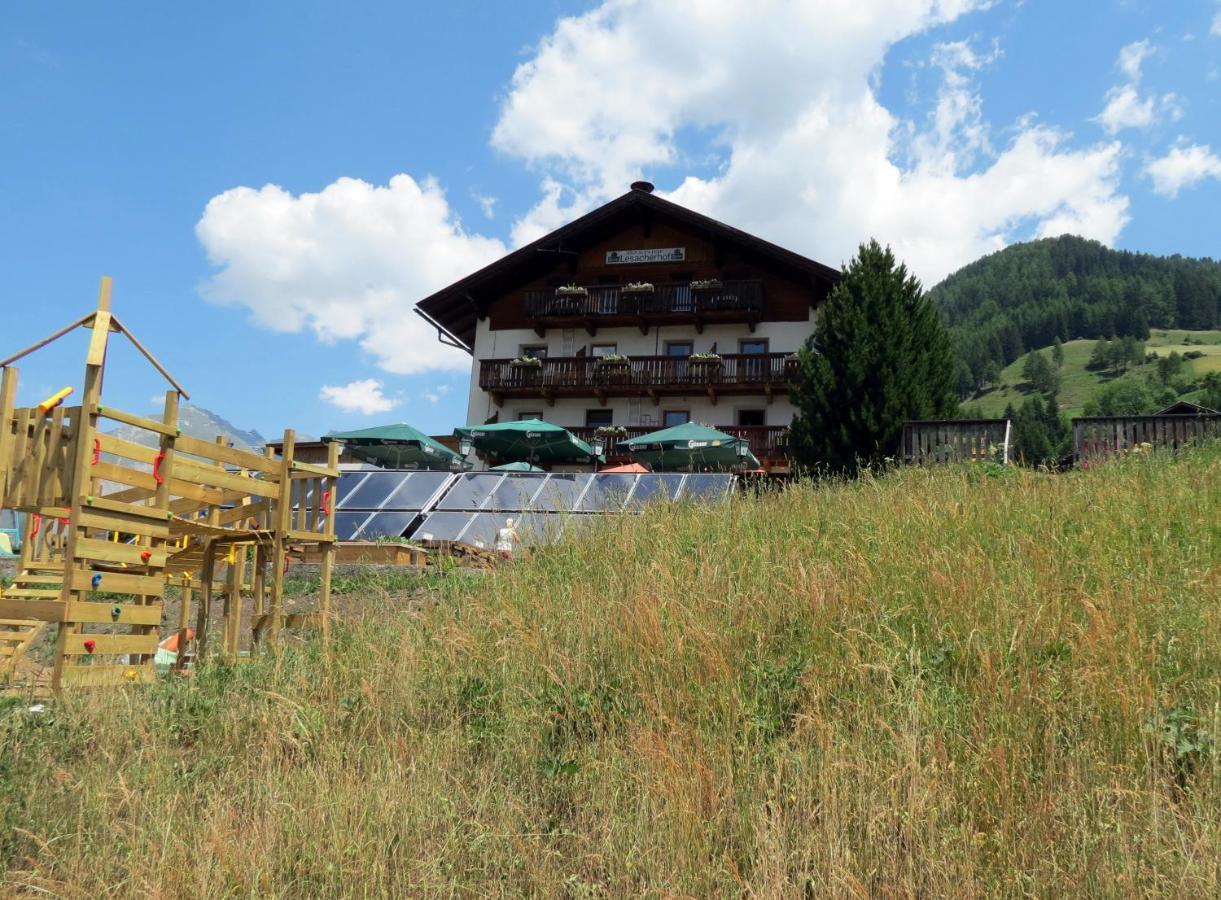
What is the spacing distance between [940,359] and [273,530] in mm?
21621

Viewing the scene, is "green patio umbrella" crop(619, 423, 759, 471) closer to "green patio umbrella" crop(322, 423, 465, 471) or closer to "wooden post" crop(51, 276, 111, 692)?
"green patio umbrella" crop(322, 423, 465, 471)

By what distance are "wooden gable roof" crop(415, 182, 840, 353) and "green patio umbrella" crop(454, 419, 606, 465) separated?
1027 centimetres

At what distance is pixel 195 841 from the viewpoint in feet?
11.6

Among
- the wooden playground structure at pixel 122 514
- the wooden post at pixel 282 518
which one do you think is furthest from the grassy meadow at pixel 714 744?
the wooden post at pixel 282 518

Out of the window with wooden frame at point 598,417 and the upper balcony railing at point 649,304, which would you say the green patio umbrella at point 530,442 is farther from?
the upper balcony railing at point 649,304

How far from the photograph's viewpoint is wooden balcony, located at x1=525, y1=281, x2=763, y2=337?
31.8 metres

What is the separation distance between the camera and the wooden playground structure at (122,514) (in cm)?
573

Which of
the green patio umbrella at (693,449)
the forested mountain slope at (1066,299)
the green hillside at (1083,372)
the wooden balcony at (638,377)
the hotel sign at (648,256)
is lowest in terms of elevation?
the green patio umbrella at (693,449)

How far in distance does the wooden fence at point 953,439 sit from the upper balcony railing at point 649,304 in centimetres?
1781

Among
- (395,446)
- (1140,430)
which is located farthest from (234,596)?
→ (395,446)

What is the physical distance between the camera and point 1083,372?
126 metres

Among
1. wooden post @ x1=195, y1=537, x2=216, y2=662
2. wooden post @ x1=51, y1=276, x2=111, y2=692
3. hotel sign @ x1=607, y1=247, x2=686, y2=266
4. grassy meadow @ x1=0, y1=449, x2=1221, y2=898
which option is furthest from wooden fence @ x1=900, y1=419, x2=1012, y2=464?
hotel sign @ x1=607, y1=247, x2=686, y2=266

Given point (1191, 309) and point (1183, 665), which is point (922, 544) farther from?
point (1191, 309)

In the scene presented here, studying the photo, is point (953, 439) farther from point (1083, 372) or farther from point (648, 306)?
point (1083, 372)
